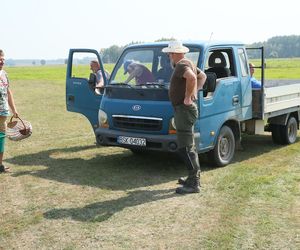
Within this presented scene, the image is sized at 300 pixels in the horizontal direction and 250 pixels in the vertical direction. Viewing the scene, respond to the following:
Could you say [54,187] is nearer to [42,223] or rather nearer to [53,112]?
[42,223]

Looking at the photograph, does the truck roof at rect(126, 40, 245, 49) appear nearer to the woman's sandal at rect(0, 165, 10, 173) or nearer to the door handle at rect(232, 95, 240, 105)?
the door handle at rect(232, 95, 240, 105)

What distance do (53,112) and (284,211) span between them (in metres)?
12.0

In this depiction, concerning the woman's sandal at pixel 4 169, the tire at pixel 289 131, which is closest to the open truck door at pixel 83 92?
the woman's sandal at pixel 4 169

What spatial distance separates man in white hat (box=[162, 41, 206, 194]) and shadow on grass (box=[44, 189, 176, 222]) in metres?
0.36

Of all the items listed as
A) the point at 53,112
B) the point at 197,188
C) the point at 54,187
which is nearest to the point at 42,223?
the point at 54,187

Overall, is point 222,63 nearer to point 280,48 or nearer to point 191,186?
point 191,186

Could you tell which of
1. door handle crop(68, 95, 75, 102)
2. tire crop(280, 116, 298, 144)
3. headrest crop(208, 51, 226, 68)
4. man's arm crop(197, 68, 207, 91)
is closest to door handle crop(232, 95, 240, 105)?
headrest crop(208, 51, 226, 68)

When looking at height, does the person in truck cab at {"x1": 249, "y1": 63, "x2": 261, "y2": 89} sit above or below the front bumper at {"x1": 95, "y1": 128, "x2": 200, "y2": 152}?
above

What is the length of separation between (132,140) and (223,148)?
1633mm

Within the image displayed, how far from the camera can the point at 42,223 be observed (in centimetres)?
534

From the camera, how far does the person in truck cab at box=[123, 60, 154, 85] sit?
7730 mm

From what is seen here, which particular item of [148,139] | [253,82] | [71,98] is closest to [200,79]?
[148,139]

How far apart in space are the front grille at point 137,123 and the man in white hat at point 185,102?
937 millimetres

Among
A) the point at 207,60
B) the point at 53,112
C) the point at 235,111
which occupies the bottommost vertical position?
the point at 53,112
